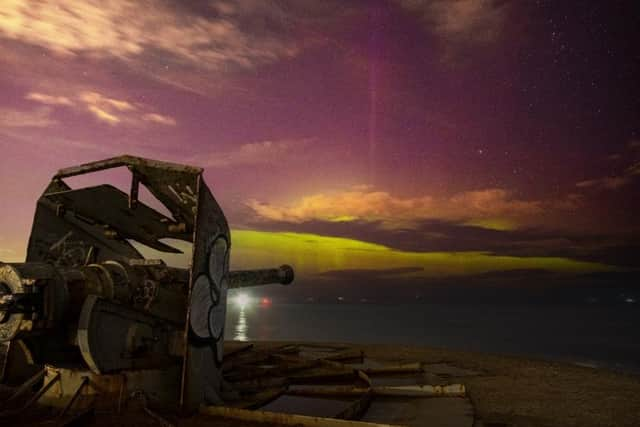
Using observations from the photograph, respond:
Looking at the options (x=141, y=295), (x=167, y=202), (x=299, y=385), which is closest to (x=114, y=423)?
(x=141, y=295)

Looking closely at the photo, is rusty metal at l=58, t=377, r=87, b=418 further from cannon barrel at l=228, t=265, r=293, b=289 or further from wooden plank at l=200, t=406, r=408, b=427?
cannon barrel at l=228, t=265, r=293, b=289

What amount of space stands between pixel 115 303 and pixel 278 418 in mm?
3077

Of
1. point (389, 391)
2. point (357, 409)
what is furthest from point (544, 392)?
point (357, 409)

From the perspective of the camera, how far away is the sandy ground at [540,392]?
7578mm

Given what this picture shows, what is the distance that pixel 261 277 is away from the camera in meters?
11.7

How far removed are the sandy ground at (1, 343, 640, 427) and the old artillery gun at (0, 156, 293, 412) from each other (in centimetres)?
97

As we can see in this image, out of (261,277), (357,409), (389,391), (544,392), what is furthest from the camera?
(261,277)

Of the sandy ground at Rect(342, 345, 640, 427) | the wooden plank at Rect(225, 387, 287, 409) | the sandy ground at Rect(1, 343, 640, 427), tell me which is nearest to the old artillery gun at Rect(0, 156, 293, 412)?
the wooden plank at Rect(225, 387, 287, 409)

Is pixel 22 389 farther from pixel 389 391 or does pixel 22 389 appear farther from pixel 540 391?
pixel 540 391

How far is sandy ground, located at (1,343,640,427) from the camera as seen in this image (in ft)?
24.9

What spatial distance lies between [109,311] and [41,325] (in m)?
0.89

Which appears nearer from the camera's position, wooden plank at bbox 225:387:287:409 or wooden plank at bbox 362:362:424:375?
wooden plank at bbox 225:387:287:409

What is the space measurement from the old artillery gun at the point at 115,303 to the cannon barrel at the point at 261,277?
198 centimetres

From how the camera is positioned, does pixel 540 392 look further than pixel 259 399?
Yes
